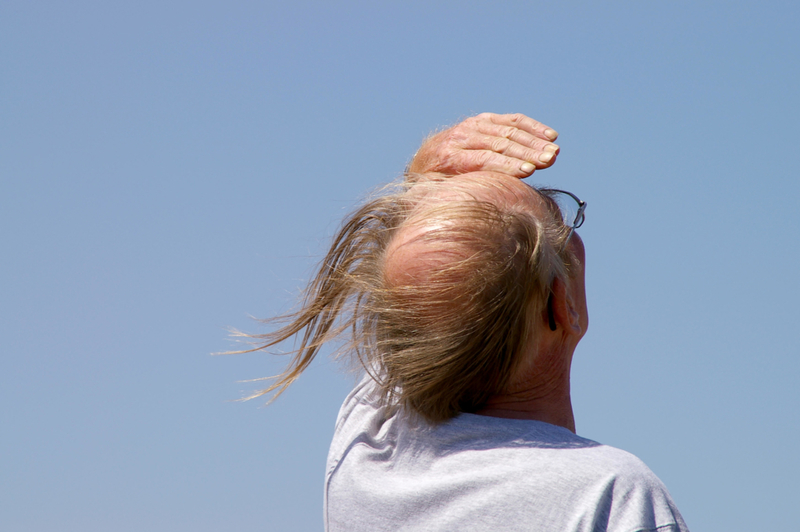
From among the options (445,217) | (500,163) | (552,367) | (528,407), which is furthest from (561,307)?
(500,163)

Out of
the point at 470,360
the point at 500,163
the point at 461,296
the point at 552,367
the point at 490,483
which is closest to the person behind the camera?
the point at 490,483

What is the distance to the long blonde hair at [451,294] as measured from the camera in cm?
239

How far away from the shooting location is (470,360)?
247 cm

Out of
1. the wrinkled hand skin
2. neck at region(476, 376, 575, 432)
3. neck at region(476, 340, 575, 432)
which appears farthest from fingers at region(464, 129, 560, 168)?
neck at region(476, 376, 575, 432)

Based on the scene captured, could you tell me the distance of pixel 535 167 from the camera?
2.86 meters

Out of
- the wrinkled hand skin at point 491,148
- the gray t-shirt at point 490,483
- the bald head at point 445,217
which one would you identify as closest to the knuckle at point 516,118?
the wrinkled hand skin at point 491,148

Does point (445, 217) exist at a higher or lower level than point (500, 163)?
lower

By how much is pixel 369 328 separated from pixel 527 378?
570 millimetres

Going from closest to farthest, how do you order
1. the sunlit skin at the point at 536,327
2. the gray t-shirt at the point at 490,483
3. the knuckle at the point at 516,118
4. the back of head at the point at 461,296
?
the gray t-shirt at the point at 490,483 < the back of head at the point at 461,296 < the sunlit skin at the point at 536,327 < the knuckle at the point at 516,118

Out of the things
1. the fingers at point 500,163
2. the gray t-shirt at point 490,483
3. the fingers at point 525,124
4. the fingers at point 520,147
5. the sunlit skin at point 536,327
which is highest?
the fingers at point 525,124

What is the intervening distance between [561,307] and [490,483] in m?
0.69

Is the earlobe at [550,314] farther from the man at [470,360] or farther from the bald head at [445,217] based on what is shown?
the bald head at [445,217]

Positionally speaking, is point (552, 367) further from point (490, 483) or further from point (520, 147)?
point (520, 147)

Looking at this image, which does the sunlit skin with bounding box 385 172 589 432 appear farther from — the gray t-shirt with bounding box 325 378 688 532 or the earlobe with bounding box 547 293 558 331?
the gray t-shirt with bounding box 325 378 688 532
